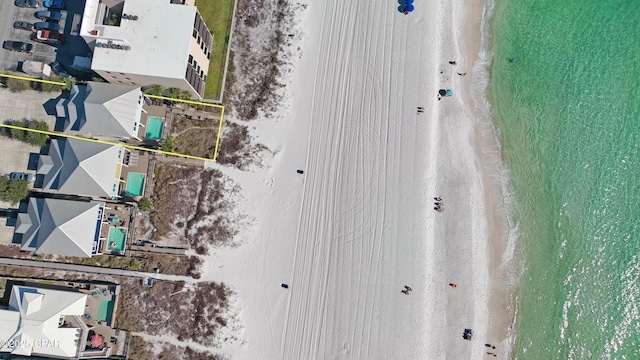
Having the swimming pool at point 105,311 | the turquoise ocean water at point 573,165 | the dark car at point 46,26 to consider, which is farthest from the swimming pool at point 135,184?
the turquoise ocean water at point 573,165

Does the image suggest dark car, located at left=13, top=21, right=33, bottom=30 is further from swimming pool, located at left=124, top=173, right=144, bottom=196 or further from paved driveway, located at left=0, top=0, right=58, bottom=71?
swimming pool, located at left=124, top=173, right=144, bottom=196

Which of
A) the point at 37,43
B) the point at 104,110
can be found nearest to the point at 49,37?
the point at 37,43

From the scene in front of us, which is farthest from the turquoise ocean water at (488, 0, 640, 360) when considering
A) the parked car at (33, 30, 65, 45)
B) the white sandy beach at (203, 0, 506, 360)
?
the parked car at (33, 30, 65, 45)

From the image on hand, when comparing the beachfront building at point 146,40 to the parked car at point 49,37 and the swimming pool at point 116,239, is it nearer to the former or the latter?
the parked car at point 49,37

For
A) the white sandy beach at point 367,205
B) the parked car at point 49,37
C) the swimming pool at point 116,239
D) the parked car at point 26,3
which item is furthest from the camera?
the parked car at point 26,3

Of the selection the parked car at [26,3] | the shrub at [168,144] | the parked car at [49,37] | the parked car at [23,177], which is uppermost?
the parked car at [26,3]

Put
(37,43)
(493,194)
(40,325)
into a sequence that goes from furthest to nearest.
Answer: (493,194) < (37,43) < (40,325)

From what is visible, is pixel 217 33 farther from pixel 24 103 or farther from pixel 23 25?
pixel 24 103
